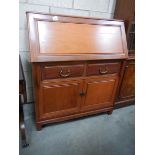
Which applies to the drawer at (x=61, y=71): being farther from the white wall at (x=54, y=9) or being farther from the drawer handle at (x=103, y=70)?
the white wall at (x=54, y=9)

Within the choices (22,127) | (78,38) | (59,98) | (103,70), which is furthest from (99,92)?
(22,127)

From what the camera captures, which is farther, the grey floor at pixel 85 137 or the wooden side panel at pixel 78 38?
the grey floor at pixel 85 137

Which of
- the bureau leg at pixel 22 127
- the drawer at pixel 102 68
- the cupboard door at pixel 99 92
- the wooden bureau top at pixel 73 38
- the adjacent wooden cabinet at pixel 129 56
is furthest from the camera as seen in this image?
the adjacent wooden cabinet at pixel 129 56

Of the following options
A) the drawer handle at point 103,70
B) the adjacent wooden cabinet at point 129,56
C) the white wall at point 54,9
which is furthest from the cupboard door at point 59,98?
the adjacent wooden cabinet at point 129,56

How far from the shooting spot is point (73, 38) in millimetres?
1350

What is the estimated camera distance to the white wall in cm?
152

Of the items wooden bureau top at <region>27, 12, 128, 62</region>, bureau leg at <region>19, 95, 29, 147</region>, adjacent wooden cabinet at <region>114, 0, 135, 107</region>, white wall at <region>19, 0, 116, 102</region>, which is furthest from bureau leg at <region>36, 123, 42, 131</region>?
adjacent wooden cabinet at <region>114, 0, 135, 107</region>

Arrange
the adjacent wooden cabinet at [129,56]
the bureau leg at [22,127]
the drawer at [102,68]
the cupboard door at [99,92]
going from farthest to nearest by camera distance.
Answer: the adjacent wooden cabinet at [129,56] < the cupboard door at [99,92] < the drawer at [102,68] < the bureau leg at [22,127]

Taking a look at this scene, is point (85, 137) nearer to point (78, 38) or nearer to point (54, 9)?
point (78, 38)

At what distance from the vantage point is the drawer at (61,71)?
50.4 inches

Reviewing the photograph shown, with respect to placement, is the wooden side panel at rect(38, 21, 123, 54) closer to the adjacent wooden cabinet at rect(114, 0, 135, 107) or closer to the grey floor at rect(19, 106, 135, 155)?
the adjacent wooden cabinet at rect(114, 0, 135, 107)
